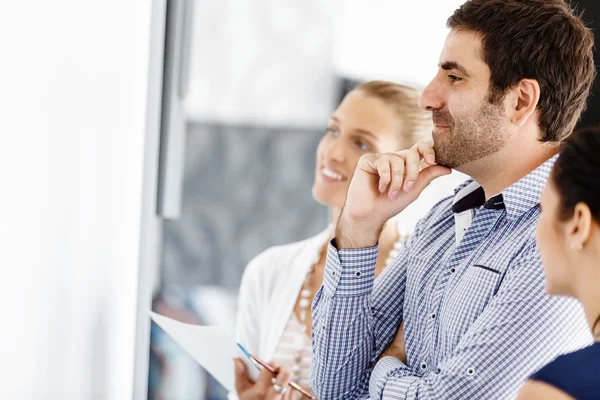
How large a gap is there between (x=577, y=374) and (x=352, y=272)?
688 mm

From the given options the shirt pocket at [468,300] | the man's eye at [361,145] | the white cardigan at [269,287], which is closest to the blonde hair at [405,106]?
the man's eye at [361,145]

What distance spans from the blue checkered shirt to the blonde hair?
0.76 meters

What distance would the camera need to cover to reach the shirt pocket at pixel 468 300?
1403 millimetres

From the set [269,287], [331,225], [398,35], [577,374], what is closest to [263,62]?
[398,35]

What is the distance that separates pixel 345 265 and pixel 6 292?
2.35ft

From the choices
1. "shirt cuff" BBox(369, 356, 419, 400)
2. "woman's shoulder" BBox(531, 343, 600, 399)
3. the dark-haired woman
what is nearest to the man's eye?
"shirt cuff" BBox(369, 356, 419, 400)

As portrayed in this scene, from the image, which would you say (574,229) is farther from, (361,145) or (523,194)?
(361,145)

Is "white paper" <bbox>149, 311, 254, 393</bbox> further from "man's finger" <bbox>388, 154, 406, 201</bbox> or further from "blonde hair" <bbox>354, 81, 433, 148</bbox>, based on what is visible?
"blonde hair" <bbox>354, 81, 433, 148</bbox>

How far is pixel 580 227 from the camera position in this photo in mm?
1060

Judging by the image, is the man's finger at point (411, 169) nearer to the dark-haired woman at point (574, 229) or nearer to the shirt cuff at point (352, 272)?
the shirt cuff at point (352, 272)

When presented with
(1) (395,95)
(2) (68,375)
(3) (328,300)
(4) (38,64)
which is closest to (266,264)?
(1) (395,95)

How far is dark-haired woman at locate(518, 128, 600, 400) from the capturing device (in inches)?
41.3

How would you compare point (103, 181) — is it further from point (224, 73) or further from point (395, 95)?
point (224, 73)

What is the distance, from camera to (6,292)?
109 cm
